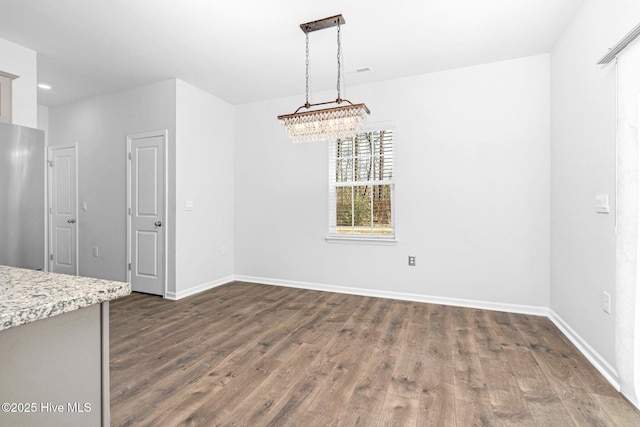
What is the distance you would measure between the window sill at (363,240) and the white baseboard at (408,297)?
0.63m

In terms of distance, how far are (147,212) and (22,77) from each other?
1844mm

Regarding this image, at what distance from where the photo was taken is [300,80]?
408 cm

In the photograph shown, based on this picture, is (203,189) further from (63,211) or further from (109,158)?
(63,211)

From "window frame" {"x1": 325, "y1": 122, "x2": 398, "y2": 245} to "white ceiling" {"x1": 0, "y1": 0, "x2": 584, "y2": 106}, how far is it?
25.4 inches

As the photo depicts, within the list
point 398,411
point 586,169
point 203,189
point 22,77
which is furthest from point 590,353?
point 22,77

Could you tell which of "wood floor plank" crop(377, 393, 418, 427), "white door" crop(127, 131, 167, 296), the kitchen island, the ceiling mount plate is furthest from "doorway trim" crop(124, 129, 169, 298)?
"wood floor plank" crop(377, 393, 418, 427)

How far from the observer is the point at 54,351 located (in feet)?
2.82

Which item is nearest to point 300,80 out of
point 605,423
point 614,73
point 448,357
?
point 614,73

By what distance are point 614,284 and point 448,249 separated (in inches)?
67.9

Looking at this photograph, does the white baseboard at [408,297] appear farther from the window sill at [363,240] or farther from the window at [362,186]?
the window at [362,186]

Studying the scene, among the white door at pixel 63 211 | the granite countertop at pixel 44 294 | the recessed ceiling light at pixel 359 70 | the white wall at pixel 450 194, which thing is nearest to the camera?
the granite countertop at pixel 44 294

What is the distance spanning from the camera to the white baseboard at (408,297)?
11.3ft

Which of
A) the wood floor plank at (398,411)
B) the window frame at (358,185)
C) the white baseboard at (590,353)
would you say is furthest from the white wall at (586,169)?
the window frame at (358,185)

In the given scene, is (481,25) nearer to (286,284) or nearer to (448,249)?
(448,249)
